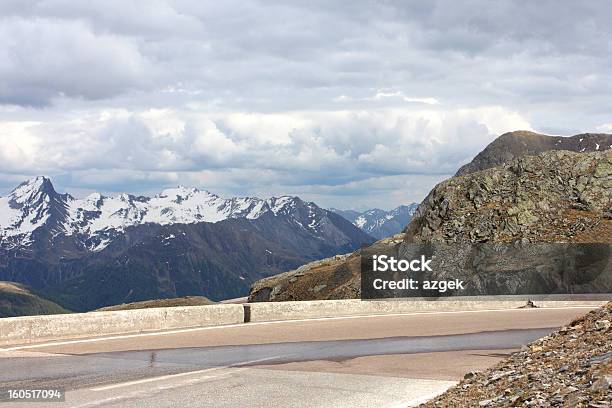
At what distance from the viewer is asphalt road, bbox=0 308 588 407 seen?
1050 cm

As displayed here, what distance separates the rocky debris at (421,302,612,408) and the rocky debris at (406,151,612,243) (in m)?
43.6

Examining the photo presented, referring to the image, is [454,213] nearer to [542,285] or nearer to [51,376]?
[542,285]

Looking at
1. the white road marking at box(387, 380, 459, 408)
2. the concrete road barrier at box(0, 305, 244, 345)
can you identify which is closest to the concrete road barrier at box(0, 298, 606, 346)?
the concrete road barrier at box(0, 305, 244, 345)

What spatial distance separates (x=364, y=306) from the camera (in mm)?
25562

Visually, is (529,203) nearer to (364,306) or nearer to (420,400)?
(364,306)

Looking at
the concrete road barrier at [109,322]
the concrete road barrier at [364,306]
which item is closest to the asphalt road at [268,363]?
the concrete road barrier at [109,322]

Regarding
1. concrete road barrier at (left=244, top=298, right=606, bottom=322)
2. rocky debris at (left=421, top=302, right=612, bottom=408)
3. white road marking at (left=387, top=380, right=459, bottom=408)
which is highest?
rocky debris at (left=421, top=302, right=612, bottom=408)

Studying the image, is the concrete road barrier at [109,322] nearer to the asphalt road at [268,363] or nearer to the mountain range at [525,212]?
the asphalt road at [268,363]

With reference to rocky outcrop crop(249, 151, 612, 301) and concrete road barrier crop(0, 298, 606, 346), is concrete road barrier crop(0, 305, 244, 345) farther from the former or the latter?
rocky outcrop crop(249, 151, 612, 301)

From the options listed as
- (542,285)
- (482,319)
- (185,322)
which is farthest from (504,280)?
(185,322)

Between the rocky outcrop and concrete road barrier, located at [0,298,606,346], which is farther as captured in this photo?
the rocky outcrop

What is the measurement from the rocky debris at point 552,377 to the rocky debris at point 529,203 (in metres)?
43.6

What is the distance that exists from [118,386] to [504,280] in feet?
145

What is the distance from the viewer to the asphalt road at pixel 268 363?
10.5m
